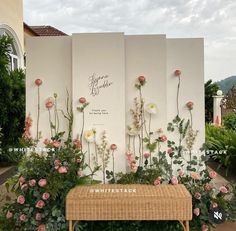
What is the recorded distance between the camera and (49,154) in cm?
420

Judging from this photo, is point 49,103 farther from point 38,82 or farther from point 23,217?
point 23,217

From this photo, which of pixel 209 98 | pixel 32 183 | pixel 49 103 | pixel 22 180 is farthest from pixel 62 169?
pixel 209 98

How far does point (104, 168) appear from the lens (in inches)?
189

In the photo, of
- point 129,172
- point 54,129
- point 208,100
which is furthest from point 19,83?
point 208,100

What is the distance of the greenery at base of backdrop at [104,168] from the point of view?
407 centimetres

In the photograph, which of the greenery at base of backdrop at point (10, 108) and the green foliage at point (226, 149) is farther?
the greenery at base of backdrop at point (10, 108)

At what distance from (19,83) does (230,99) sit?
240 inches

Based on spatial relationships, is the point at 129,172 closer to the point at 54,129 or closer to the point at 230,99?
the point at 54,129

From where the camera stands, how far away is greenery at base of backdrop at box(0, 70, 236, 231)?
13.3 ft

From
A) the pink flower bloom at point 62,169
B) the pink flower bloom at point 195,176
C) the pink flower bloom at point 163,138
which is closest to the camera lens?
the pink flower bloom at point 62,169

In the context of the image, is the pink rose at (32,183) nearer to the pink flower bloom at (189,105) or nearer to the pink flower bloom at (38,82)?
the pink flower bloom at (38,82)

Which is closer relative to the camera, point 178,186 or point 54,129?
point 178,186

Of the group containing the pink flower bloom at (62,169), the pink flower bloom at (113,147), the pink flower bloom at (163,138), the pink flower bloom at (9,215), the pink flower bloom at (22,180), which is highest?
the pink flower bloom at (163,138)

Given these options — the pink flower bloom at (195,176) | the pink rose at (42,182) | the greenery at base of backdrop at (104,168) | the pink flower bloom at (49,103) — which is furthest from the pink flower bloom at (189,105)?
the pink rose at (42,182)
